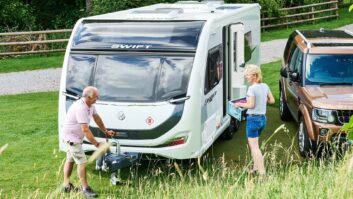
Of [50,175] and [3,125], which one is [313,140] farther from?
[3,125]

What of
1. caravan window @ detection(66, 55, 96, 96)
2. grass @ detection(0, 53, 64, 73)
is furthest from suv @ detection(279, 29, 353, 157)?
grass @ detection(0, 53, 64, 73)

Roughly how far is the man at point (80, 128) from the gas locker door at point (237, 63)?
412 cm

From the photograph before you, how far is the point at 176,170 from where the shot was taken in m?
10.3

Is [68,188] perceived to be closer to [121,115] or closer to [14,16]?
[121,115]

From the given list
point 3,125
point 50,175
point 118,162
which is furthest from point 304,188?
point 3,125

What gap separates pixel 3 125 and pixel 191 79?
5.98 metres

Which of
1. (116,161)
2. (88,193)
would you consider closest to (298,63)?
(116,161)

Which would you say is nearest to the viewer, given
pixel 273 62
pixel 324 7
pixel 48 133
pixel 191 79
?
pixel 191 79

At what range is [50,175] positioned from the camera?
1028 centimetres

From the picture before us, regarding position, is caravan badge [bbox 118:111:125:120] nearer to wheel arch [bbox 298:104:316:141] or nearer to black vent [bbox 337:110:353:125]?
wheel arch [bbox 298:104:316:141]

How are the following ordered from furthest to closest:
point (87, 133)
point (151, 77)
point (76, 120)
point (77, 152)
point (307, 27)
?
1. point (307, 27)
2. point (151, 77)
3. point (77, 152)
4. point (76, 120)
5. point (87, 133)

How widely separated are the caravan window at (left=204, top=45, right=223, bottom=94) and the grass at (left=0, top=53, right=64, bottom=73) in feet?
42.6

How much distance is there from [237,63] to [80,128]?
15.2 ft

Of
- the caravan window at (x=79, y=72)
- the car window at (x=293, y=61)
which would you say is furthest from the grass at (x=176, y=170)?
the caravan window at (x=79, y=72)
